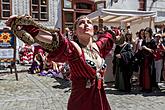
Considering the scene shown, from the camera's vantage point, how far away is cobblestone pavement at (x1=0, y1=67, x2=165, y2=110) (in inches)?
243

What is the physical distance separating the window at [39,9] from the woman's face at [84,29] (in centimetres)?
1519

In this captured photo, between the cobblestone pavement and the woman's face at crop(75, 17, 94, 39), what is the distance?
11.8ft

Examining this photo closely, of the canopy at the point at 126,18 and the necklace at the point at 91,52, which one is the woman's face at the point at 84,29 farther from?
the canopy at the point at 126,18

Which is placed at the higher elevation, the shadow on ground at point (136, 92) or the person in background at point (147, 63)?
the person in background at point (147, 63)

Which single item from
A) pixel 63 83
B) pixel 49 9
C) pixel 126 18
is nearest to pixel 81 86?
pixel 63 83

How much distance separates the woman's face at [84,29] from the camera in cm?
264

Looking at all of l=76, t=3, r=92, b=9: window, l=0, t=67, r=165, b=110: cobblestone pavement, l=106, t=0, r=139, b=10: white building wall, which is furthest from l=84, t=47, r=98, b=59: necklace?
l=106, t=0, r=139, b=10: white building wall

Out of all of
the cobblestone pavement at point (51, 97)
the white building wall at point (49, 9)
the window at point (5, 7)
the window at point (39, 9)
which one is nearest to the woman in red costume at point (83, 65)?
the cobblestone pavement at point (51, 97)

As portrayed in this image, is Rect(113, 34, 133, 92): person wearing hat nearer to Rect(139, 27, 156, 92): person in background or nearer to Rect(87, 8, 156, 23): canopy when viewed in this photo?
Rect(139, 27, 156, 92): person in background

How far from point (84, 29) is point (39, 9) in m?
15.5

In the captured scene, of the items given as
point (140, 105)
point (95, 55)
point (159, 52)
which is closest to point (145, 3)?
point (159, 52)

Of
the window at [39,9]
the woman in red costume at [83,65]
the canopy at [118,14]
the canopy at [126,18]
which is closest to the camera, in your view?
the woman in red costume at [83,65]

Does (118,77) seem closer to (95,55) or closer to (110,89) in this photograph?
(110,89)

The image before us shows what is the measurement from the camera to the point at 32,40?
2.23 m
